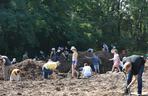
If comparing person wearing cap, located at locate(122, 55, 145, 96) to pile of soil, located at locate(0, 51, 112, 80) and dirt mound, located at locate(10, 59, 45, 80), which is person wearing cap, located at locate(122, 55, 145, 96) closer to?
pile of soil, located at locate(0, 51, 112, 80)

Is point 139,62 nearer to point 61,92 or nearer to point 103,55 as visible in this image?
point 61,92

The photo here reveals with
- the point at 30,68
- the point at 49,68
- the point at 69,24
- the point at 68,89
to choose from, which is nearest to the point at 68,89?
the point at 68,89

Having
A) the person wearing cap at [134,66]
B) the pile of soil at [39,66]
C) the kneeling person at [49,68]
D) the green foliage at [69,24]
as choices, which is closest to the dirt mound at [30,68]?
the pile of soil at [39,66]

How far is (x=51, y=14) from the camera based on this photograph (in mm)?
46781

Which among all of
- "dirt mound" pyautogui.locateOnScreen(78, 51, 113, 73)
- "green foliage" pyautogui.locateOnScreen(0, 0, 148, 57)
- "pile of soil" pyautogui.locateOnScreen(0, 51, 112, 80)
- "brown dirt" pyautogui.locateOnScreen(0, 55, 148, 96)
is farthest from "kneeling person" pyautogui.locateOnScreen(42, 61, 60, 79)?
"green foliage" pyautogui.locateOnScreen(0, 0, 148, 57)

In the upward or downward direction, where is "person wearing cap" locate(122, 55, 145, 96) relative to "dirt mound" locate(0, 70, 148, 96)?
upward

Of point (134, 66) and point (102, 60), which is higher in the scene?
point (102, 60)

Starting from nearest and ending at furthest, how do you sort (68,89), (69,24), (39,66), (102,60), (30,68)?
1. (68,89)
2. (30,68)
3. (39,66)
4. (102,60)
5. (69,24)

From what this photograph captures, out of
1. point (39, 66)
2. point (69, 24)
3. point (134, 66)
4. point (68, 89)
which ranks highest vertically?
point (69, 24)

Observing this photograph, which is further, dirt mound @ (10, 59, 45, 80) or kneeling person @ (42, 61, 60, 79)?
dirt mound @ (10, 59, 45, 80)

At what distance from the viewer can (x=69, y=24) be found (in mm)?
47344

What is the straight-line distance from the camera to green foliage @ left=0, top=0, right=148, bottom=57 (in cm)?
4006

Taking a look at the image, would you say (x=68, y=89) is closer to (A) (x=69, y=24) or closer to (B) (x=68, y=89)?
(B) (x=68, y=89)

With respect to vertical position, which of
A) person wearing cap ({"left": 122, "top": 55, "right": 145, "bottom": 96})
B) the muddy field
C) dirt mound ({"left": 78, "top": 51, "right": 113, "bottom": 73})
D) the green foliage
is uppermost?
the green foliage
